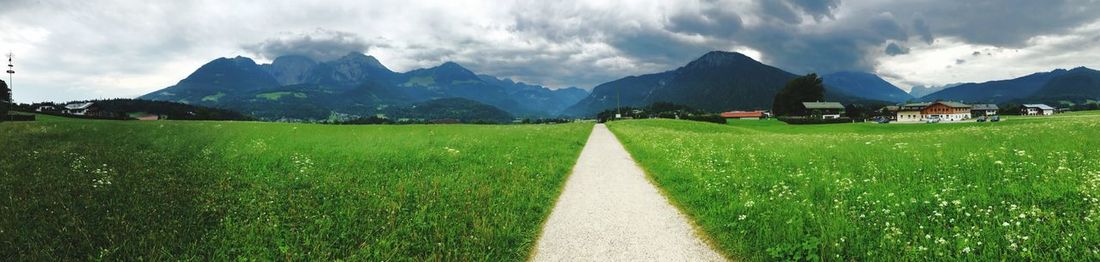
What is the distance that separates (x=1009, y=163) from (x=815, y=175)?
4.97 m

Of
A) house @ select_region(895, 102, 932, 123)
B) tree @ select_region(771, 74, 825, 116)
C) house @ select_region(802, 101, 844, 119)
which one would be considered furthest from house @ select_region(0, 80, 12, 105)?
house @ select_region(895, 102, 932, 123)

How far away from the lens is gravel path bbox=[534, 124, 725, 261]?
7070 millimetres

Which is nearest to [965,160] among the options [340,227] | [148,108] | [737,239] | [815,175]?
[815,175]

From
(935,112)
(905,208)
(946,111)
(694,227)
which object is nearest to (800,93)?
(935,112)

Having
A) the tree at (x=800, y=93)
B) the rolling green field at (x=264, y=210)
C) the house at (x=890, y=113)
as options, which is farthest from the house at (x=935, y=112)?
the rolling green field at (x=264, y=210)

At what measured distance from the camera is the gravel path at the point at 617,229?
7070 mm

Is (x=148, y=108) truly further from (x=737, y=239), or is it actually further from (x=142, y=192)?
(x=737, y=239)

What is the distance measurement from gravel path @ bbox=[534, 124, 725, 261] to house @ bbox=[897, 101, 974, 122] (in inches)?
6022

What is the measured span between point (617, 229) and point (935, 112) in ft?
546

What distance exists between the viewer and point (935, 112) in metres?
129

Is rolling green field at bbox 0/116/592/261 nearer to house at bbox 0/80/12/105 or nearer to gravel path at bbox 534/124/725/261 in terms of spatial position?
gravel path at bbox 534/124/725/261

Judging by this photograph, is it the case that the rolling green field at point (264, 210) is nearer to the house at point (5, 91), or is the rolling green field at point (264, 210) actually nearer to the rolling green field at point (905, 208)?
the rolling green field at point (905, 208)

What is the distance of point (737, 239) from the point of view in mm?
7324

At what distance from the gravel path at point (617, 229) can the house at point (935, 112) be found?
502 ft
